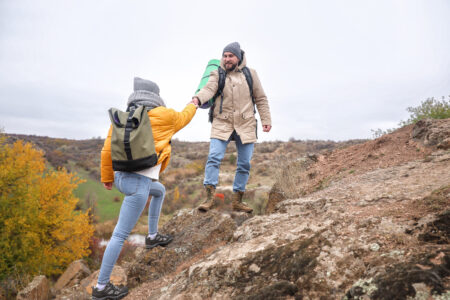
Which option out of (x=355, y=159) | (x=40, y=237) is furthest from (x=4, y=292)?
(x=355, y=159)

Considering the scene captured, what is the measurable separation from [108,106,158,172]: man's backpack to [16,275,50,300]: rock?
7.09m

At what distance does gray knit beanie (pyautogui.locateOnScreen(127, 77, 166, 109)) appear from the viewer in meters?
2.62

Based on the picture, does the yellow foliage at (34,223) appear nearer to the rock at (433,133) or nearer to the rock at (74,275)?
the rock at (74,275)

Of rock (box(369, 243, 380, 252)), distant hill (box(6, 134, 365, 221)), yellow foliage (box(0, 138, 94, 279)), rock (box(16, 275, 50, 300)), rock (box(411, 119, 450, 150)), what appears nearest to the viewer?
rock (box(369, 243, 380, 252))

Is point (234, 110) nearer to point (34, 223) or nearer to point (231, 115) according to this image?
point (231, 115)

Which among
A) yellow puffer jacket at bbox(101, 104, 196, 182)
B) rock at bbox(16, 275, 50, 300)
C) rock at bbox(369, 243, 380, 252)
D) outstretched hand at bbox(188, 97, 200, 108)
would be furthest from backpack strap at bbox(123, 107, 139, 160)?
rock at bbox(16, 275, 50, 300)

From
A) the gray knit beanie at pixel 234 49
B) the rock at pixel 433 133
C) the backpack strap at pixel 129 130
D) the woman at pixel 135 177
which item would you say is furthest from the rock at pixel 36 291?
the rock at pixel 433 133

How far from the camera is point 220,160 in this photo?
11.8ft

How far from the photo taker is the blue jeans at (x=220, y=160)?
11.7 feet

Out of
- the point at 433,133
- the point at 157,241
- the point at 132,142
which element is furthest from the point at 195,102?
the point at 433,133

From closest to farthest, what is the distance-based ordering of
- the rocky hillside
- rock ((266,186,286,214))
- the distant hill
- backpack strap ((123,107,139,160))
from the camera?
the rocky hillside
backpack strap ((123,107,139,160))
rock ((266,186,286,214))
the distant hill

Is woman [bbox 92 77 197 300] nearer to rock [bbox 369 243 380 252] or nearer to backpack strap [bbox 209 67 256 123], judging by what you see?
backpack strap [bbox 209 67 256 123]

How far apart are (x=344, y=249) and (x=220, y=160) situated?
2180 mm

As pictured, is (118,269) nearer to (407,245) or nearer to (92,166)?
(407,245)
